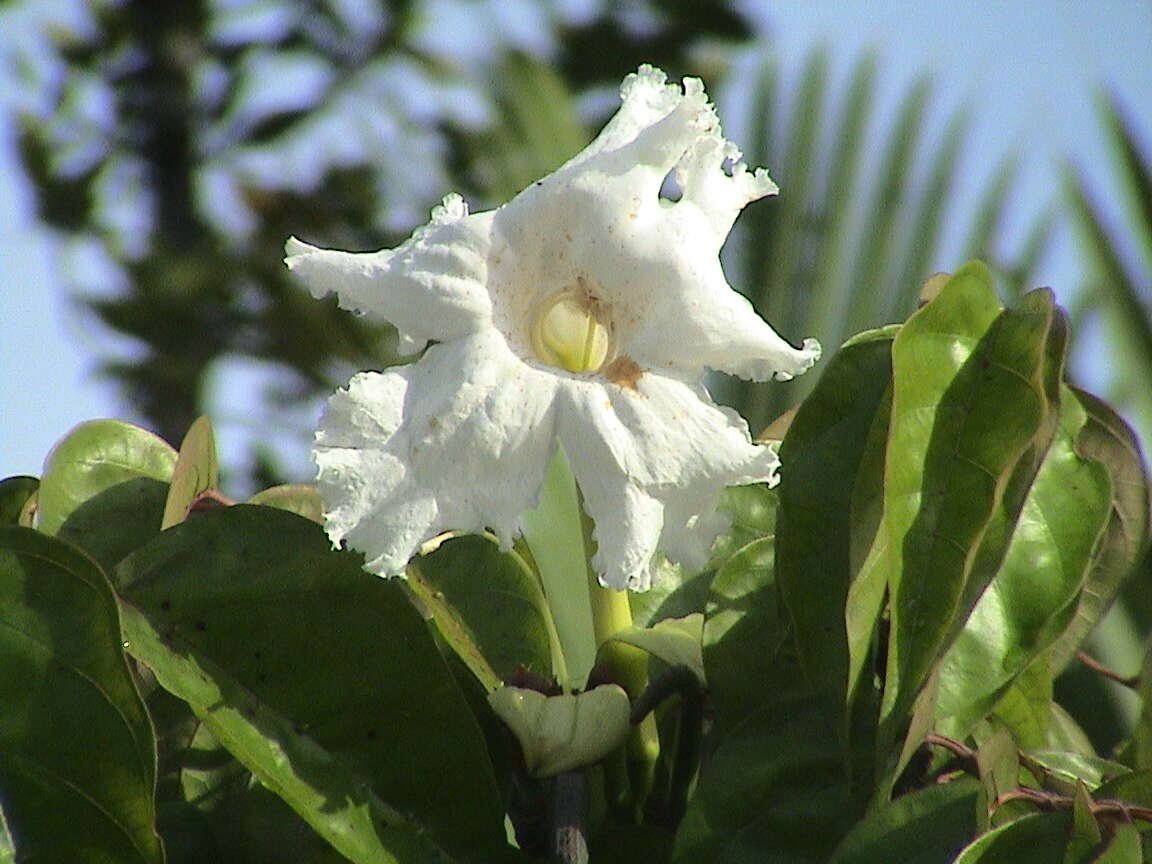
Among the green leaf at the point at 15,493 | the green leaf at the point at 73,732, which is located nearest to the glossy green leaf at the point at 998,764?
the green leaf at the point at 73,732

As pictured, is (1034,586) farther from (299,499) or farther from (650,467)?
(299,499)

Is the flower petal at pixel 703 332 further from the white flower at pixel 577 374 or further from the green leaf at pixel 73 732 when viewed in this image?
the green leaf at pixel 73 732

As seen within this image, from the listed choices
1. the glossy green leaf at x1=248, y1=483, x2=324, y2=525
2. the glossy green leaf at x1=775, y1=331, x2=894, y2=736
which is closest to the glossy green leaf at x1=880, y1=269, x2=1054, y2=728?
the glossy green leaf at x1=775, y1=331, x2=894, y2=736

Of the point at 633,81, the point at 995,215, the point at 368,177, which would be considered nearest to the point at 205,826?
the point at 633,81

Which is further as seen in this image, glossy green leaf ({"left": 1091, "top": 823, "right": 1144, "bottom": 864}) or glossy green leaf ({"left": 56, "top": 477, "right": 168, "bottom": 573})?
glossy green leaf ({"left": 56, "top": 477, "right": 168, "bottom": 573})

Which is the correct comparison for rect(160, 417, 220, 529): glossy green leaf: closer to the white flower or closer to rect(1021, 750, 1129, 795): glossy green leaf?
the white flower

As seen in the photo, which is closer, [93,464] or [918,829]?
[918,829]

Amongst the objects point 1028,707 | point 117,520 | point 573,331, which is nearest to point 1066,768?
point 1028,707
